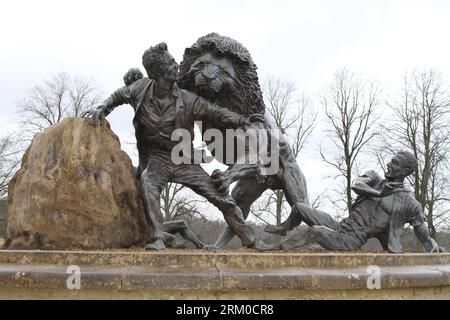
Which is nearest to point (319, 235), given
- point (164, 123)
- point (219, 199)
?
point (219, 199)

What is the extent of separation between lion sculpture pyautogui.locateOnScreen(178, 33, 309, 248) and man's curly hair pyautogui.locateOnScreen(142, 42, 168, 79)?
87 centimetres

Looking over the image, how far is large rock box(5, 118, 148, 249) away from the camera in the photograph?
502 centimetres

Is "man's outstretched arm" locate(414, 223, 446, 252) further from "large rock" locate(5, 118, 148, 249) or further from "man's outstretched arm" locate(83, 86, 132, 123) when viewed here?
"man's outstretched arm" locate(83, 86, 132, 123)

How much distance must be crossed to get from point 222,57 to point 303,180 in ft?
6.98

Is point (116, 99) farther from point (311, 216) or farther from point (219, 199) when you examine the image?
point (311, 216)

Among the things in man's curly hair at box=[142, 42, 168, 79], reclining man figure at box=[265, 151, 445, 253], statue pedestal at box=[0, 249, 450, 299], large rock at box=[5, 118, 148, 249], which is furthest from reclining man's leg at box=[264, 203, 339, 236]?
man's curly hair at box=[142, 42, 168, 79]

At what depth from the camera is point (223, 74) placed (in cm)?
658

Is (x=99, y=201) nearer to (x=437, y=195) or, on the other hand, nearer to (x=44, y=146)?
(x=44, y=146)

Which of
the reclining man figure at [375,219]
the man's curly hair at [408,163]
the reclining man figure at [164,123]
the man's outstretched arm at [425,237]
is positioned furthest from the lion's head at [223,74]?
the man's outstretched arm at [425,237]

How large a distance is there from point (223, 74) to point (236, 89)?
0.30 m

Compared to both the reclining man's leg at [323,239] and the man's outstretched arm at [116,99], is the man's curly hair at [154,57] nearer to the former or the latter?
the man's outstretched arm at [116,99]

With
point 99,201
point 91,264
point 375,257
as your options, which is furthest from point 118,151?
point 375,257

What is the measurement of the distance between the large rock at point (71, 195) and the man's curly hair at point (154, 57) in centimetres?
97

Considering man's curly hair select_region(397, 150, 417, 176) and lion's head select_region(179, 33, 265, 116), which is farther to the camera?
lion's head select_region(179, 33, 265, 116)
